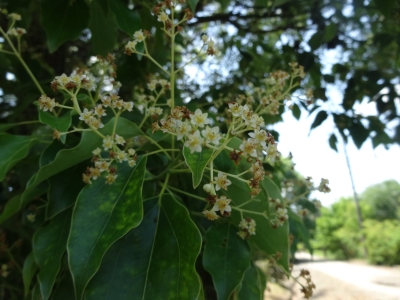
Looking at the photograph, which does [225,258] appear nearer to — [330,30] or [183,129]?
[183,129]

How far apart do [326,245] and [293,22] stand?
1979 mm

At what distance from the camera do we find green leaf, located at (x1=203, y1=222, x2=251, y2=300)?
53 centimetres

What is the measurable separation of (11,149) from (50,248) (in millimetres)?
166

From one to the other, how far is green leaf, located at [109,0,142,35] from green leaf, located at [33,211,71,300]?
Answer: 0.35 metres

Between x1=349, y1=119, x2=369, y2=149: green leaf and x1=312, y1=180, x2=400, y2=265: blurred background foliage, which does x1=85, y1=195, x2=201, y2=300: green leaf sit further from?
x1=312, y1=180, x2=400, y2=265: blurred background foliage

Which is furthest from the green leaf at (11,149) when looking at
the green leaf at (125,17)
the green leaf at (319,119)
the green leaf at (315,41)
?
the green leaf at (315,41)

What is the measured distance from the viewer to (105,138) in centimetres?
49

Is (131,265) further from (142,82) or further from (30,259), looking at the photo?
(142,82)

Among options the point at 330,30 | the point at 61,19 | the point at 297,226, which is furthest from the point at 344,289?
the point at 61,19

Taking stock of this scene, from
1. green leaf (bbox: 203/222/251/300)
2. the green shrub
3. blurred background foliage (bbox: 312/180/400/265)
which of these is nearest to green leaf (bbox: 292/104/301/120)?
green leaf (bbox: 203/222/251/300)

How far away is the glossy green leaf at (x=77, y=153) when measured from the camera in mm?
503

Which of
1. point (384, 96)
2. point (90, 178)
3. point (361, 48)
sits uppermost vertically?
point (361, 48)

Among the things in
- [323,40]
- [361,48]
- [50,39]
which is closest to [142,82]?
[50,39]

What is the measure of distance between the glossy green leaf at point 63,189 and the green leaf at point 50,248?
0.02 metres
